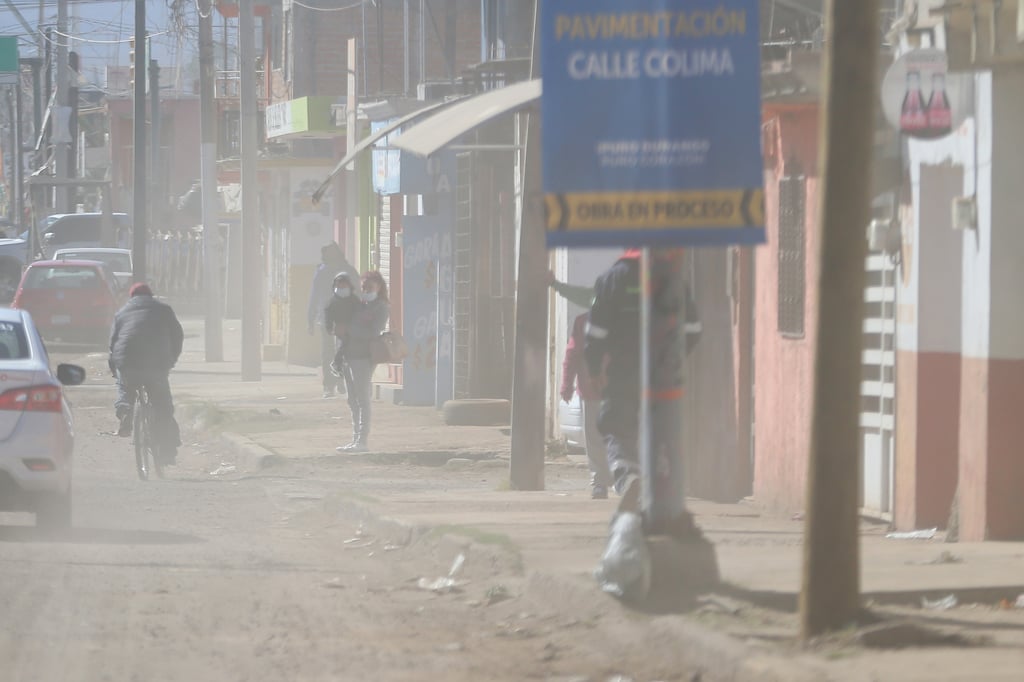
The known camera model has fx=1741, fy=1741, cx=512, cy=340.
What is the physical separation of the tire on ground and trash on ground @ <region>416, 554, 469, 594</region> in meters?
9.85

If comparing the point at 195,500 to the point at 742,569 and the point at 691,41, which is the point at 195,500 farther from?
the point at 691,41

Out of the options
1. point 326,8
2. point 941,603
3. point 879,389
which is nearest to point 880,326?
point 879,389

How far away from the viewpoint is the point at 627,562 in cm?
794

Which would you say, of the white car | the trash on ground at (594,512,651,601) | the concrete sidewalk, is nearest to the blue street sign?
the trash on ground at (594,512,651,601)

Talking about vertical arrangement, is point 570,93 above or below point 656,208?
above

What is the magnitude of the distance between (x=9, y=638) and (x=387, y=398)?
52.5ft

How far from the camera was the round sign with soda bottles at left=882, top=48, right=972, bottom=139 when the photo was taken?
9.50 meters

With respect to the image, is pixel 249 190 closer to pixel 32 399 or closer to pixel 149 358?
pixel 149 358

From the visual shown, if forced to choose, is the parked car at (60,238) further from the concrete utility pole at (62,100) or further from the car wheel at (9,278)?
the concrete utility pole at (62,100)

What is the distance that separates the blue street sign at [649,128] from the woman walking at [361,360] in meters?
9.81

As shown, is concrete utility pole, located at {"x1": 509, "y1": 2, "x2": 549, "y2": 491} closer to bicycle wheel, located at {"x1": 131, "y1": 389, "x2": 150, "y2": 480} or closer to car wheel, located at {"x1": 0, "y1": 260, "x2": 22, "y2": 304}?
bicycle wheel, located at {"x1": 131, "y1": 389, "x2": 150, "y2": 480}

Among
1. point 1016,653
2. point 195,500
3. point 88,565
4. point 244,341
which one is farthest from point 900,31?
point 244,341

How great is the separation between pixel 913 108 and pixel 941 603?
3.05 meters

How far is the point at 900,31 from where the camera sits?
10492mm
